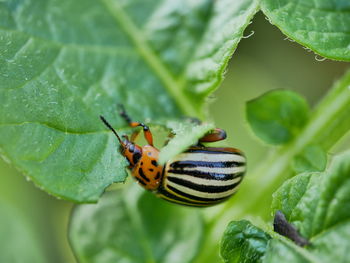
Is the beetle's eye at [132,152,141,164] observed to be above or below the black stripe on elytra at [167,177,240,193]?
above

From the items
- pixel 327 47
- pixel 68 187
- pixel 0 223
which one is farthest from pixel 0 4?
pixel 0 223

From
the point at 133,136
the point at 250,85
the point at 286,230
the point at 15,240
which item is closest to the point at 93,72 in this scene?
the point at 133,136

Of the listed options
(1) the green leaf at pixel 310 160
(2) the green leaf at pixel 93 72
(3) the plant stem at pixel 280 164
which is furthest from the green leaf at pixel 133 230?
(1) the green leaf at pixel 310 160

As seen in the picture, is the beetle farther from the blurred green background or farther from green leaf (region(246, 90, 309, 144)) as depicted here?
the blurred green background

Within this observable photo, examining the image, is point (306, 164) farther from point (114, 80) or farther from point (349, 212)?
point (114, 80)

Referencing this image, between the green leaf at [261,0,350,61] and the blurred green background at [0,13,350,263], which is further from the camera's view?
the blurred green background at [0,13,350,263]

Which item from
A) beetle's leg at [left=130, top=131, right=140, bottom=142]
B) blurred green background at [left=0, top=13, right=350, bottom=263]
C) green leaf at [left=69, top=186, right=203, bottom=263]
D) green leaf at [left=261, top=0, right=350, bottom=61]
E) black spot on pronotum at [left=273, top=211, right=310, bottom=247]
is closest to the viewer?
black spot on pronotum at [left=273, top=211, right=310, bottom=247]

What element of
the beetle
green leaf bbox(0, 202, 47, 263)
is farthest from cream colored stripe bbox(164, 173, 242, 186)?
→ green leaf bbox(0, 202, 47, 263)
